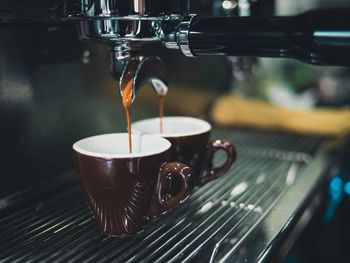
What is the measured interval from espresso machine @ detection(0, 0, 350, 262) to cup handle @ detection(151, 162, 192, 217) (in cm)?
4

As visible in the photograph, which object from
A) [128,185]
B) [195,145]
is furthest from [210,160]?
[128,185]

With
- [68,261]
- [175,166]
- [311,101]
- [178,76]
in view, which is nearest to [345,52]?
[175,166]

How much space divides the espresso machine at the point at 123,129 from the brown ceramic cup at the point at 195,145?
40mm

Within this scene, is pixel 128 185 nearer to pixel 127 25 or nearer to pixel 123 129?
pixel 127 25

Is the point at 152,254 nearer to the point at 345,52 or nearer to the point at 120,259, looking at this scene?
the point at 120,259

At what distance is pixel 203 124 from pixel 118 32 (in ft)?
0.63

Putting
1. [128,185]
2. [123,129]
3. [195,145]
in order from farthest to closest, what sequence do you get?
[123,129], [195,145], [128,185]

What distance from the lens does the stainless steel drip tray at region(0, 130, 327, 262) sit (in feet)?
1.42

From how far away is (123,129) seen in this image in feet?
2.39

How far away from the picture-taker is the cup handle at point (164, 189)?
1.45 feet

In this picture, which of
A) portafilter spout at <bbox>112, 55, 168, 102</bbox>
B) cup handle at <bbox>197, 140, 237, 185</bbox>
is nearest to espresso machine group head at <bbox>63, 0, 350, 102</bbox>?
portafilter spout at <bbox>112, 55, 168, 102</bbox>

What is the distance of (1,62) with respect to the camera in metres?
0.52

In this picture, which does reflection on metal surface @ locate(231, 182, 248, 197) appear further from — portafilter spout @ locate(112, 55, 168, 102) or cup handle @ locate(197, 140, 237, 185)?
portafilter spout @ locate(112, 55, 168, 102)

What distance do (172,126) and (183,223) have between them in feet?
0.51
